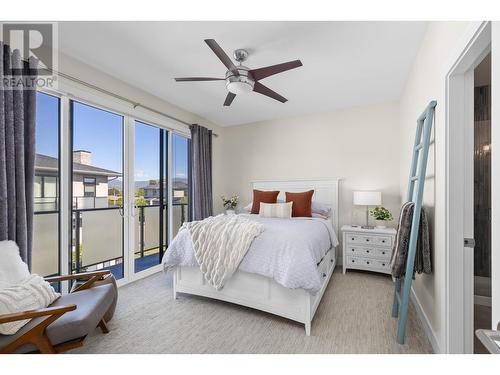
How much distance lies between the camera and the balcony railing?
2.40m

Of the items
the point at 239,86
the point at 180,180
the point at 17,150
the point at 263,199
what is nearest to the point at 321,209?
the point at 263,199

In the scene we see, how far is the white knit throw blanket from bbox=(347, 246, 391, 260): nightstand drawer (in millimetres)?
1773

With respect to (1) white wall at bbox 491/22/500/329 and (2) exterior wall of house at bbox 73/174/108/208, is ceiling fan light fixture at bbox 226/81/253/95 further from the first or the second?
(2) exterior wall of house at bbox 73/174/108/208

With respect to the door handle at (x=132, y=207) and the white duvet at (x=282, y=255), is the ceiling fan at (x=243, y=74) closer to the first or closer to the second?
the white duvet at (x=282, y=255)

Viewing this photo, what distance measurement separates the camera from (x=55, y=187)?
246cm

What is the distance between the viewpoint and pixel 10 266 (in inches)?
67.8

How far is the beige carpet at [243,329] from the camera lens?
1.77 meters

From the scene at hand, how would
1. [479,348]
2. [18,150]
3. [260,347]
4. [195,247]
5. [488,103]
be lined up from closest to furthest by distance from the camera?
[479,348] < [260,347] < [18,150] < [195,247] < [488,103]

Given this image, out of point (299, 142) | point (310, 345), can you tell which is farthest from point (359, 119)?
point (310, 345)

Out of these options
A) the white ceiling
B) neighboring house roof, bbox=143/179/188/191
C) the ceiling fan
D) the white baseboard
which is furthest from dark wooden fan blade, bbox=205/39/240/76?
the white baseboard

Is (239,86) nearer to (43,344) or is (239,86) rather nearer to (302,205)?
(302,205)
